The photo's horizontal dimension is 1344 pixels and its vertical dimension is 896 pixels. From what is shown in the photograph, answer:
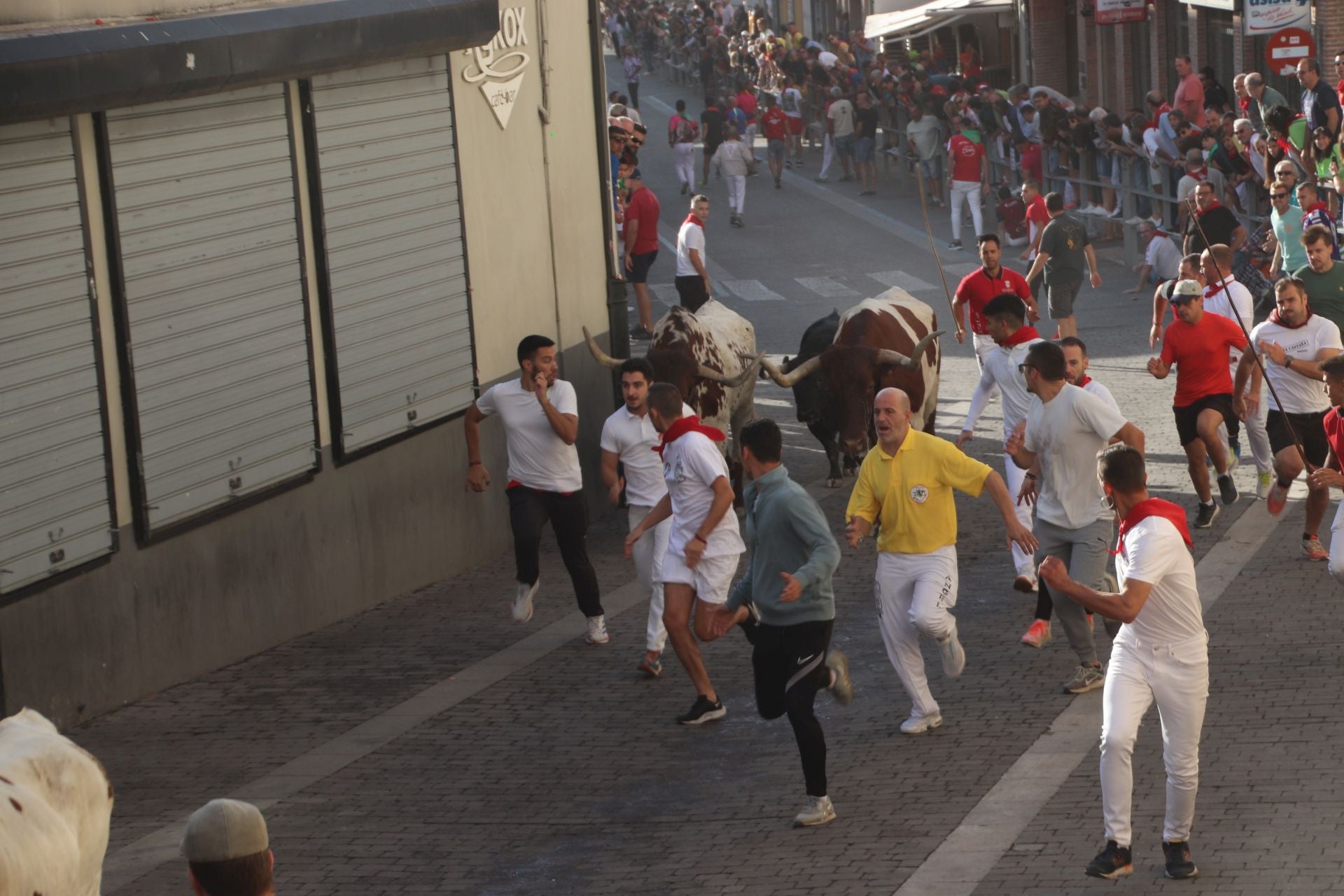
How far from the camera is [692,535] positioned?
35.1ft

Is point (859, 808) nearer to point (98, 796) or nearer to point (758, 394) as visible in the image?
point (98, 796)

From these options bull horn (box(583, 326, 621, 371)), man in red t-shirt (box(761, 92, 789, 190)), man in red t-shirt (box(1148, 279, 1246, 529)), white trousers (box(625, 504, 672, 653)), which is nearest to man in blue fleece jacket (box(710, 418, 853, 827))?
white trousers (box(625, 504, 672, 653))

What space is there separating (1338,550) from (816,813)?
3442 mm

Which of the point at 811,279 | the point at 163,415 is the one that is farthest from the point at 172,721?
the point at 811,279

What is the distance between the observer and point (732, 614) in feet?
31.1

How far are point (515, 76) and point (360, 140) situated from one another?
2023 millimetres

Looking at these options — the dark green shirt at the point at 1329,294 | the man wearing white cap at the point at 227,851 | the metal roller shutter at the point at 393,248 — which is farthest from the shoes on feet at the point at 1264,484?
the man wearing white cap at the point at 227,851

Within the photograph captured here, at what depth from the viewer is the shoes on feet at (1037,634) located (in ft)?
37.6

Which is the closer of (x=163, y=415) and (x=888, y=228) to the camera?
(x=163, y=415)

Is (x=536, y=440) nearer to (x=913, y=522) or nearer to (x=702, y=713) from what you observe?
(x=702, y=713)

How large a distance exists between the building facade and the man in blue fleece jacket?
4.11m

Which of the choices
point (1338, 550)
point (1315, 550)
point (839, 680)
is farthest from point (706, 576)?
point (1315, 550)

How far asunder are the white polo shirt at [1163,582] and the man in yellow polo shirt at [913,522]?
1.99 m

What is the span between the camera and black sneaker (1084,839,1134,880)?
7895 millimetres
